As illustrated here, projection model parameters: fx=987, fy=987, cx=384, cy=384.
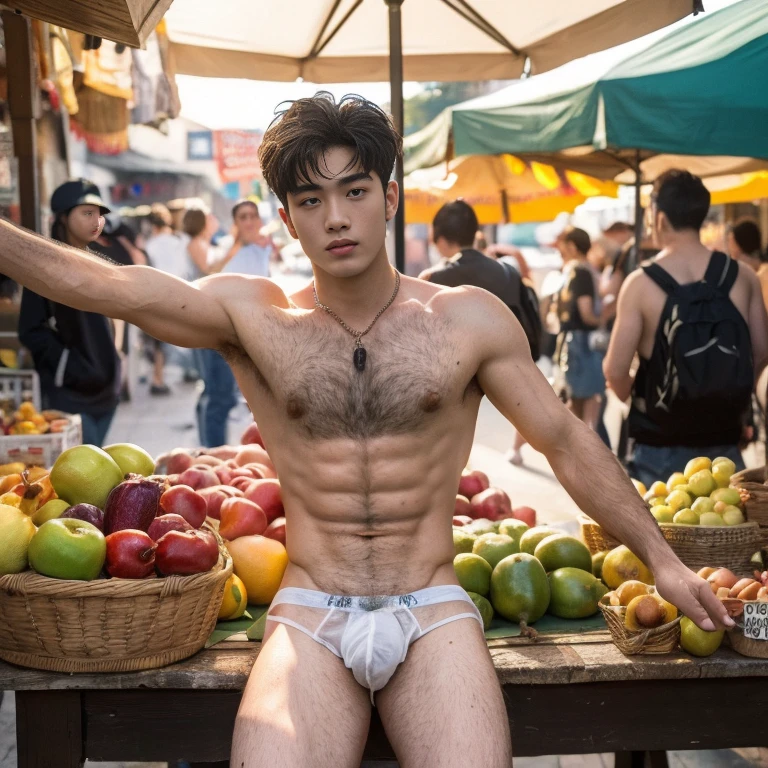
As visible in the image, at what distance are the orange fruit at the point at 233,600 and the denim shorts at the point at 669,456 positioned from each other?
2.44 metres

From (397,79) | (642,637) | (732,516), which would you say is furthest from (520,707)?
(397,79)

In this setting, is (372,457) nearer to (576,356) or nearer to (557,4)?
(557,4)

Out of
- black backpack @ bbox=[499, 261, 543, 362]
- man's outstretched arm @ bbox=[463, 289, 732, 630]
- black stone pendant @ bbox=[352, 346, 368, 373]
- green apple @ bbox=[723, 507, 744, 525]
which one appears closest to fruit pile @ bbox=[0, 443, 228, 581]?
black stone pendant @ bbox=[352, 346, 368, 373]

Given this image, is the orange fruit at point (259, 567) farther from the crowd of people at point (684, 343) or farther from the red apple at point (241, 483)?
the crowd of people at point (684, 343)

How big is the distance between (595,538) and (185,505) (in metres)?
1.49

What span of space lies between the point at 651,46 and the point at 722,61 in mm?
996

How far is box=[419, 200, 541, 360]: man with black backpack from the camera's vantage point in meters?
6.15

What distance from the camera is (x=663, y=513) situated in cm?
364

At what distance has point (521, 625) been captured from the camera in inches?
120

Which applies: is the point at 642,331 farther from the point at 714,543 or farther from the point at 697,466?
the point at 714,543

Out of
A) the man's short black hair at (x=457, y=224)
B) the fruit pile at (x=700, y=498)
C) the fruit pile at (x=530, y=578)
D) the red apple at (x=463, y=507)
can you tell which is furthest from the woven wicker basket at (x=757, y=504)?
the man's short black hair at (x=457, y=224)

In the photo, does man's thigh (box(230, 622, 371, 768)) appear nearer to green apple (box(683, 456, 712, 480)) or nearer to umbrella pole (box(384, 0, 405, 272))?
green apple (box(683, 456, 712, 480))

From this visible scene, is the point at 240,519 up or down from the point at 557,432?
down

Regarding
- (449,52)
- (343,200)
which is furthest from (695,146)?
(343,200)
